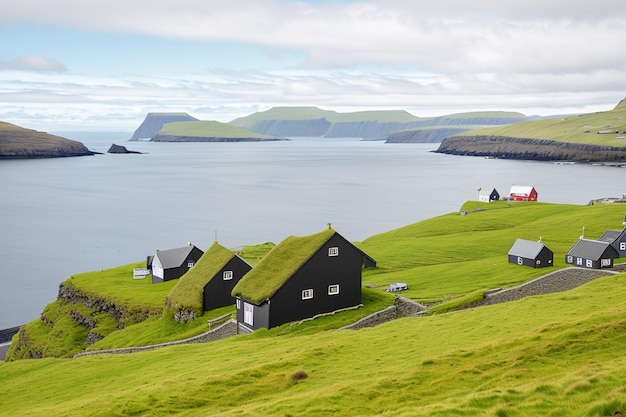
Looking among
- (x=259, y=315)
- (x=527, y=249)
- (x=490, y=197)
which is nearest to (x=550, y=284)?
(x=527, y=249)

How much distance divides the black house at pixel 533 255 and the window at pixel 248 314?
3131 cm

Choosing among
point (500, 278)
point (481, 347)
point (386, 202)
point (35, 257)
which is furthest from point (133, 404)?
point (386, 202)

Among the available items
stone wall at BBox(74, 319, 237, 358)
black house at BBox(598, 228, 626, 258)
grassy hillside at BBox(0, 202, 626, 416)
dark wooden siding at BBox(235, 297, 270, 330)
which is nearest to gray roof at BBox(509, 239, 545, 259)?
black house at BBox(598, 228, 626, 258)

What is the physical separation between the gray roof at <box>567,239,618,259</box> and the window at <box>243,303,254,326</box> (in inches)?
1379

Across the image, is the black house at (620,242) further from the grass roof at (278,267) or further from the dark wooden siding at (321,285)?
the grass roof at (278,267)

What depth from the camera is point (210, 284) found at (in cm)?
5231

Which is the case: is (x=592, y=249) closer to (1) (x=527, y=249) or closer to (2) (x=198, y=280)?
(1) (x=527, y=249)

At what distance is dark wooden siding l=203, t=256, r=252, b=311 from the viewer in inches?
2058

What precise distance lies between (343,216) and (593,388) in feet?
442

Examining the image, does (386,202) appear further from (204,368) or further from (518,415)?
Answer: (518,415)

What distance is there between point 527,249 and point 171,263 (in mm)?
40809

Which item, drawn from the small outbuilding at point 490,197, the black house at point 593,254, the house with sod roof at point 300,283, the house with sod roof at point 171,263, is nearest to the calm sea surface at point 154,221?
the small outbuilding at point 490,197

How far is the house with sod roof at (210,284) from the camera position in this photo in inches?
2041

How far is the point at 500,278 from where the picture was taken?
179 ft
